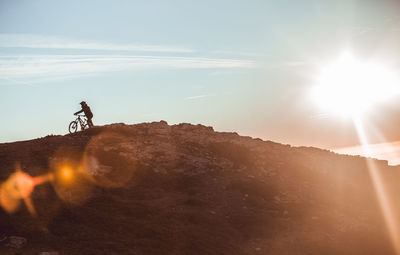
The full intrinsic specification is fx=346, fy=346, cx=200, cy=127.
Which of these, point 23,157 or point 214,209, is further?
point 23,157

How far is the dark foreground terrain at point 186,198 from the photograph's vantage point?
58.6ft

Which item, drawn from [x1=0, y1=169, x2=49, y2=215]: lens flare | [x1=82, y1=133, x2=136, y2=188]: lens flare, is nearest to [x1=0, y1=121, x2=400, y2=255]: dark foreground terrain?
[x1=82, y1=133, x2=136, y2=188]: lens flare

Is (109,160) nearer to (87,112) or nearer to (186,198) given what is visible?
(87,112)

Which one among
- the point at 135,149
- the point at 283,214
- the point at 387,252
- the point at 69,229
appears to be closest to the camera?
the point at 69,229

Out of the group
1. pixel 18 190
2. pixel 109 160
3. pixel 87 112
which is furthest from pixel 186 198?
pixel 87 112

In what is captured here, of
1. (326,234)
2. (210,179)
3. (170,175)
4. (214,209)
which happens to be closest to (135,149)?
(170,175)

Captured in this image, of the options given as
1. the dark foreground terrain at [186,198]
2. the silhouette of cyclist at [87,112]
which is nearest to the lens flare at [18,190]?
the dark foreground terrain at [186,198]

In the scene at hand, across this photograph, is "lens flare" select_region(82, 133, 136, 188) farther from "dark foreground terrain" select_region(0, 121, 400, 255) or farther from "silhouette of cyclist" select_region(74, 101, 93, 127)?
"silhouette of cyclist" select_region(74, 101, 93, 127)

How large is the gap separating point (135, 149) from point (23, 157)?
30.0 feet

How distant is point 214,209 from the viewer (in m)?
24.0

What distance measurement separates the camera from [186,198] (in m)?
25.2

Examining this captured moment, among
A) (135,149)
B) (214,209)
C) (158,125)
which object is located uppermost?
(158,125)

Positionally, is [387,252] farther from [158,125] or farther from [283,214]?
[158,125]

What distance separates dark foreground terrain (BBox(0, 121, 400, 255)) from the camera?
17.9 meters
